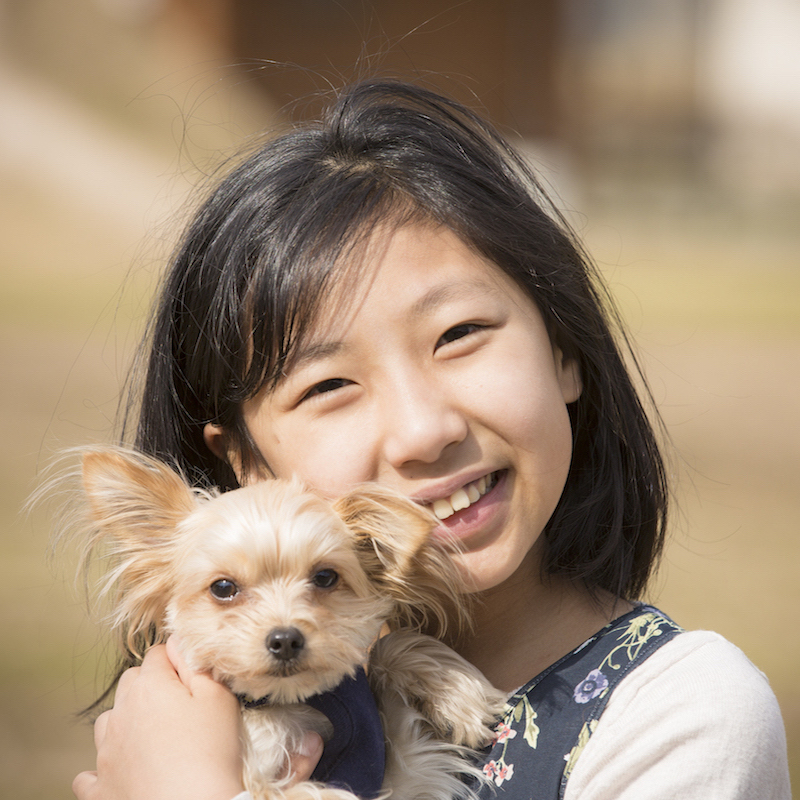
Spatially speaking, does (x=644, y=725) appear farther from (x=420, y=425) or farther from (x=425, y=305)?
(x=425, y=305)

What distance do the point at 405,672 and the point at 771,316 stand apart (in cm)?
1557

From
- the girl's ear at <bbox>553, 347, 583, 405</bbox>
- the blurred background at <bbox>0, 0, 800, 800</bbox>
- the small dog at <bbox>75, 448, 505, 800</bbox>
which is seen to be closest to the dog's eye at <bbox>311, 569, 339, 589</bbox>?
the small dog at <bbox>75, 448, 505, 800</bbox>

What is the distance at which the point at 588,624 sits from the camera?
2.64 metres

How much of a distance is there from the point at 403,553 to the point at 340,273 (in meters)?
0.75

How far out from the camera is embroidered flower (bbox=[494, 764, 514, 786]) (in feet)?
7.77

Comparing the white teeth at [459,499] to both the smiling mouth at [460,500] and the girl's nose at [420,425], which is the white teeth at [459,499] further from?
the girl's nose at [420,425]

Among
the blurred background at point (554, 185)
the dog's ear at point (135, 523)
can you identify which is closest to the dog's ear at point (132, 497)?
the dog's ear at point (135, 523)

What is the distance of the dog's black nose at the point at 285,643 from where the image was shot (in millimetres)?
2252

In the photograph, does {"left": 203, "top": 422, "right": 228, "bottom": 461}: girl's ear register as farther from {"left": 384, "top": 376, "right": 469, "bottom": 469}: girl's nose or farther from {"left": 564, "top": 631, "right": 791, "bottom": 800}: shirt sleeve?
{"left": 564, "top": 631, "right": 791, "bottom": 800}: shirt sleeve

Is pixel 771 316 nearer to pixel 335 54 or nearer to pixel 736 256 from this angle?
pixel 736 256

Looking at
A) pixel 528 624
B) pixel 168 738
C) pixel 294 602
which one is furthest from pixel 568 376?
pixel 168 738

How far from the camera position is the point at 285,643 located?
225 centimetres

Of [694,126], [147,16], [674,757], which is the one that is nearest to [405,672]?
[674,757]

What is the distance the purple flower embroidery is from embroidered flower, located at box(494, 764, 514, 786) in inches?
9.4
